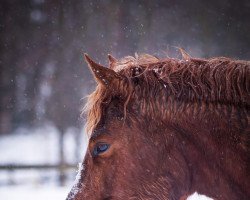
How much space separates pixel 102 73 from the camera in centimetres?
255

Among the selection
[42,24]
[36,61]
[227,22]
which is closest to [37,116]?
[36,61]

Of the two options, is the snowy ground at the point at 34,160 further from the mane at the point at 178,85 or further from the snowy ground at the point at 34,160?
the mane at the point at 178,85

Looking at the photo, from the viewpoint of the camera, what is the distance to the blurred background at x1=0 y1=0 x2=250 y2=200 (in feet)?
50.7

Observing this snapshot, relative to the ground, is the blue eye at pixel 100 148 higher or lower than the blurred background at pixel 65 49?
lower

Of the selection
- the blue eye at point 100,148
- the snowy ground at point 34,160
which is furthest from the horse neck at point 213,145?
the snowy ground at point 34,160

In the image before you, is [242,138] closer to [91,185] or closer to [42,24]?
[91,185]

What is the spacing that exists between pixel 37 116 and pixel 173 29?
7632 millimetres

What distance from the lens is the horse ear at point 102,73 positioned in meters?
2.51

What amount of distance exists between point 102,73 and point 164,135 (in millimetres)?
551

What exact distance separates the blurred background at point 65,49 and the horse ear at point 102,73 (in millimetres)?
10159

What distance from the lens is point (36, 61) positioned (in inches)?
768

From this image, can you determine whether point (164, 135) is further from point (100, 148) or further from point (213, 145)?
point (100, 148)

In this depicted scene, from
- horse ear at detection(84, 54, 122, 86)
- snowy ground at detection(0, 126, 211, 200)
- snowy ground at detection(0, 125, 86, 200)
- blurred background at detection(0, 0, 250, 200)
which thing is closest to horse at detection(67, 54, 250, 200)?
horse ear at detection(84, 54, 122, 86)

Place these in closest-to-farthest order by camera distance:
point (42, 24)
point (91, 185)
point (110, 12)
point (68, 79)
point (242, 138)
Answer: point (242, 138) < point (91, 185) < point (68, 79) < point (110, 12) < point (42, 24)
